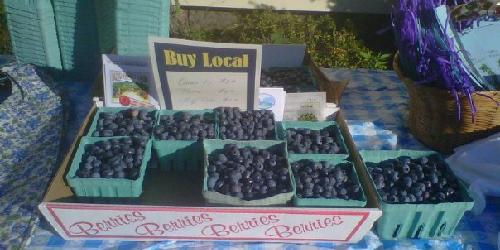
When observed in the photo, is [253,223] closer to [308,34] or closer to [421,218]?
[421,218]

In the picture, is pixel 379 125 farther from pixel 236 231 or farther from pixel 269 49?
pixel 236 231

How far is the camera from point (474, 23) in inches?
68.8

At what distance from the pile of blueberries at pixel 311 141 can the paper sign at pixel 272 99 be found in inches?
6.0

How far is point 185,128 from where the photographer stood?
155 cm

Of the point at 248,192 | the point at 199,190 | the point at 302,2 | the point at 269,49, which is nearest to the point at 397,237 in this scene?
the point at 248,192

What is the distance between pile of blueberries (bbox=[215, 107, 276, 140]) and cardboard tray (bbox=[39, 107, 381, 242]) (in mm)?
319

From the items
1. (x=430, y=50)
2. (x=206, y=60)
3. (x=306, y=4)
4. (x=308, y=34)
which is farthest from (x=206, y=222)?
(x=306, y=4)

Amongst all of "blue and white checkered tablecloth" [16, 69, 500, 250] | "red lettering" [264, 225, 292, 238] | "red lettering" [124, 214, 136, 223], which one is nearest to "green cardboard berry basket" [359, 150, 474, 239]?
"blue and white checkered tablecloth" [16, 69, 500, 250]

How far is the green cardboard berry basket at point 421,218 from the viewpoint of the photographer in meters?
1.32

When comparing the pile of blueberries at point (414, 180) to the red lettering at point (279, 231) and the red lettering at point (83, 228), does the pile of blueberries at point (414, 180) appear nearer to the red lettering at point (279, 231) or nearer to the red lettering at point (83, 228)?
the red lettering at point (279, 231)

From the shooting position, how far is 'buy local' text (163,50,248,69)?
1599mm

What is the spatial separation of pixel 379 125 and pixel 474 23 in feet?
1.76

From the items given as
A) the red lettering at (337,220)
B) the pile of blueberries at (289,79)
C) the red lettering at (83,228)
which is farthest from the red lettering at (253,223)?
the pile of blueberries at (289,79)

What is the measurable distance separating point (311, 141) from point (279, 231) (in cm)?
36
